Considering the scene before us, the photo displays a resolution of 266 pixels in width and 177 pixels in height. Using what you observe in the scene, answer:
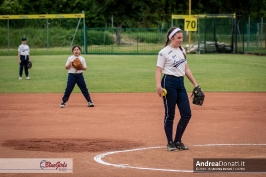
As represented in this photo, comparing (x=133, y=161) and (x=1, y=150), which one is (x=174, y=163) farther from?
(x=1, y=150)

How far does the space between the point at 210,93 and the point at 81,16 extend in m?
29.5

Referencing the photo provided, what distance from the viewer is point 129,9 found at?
7112 cm

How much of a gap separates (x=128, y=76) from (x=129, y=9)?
42.7 meters

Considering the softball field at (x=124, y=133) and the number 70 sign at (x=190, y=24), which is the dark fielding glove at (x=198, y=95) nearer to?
the softball field at (x=124, y=133)

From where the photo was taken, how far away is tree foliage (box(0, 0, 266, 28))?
70625 millimetres

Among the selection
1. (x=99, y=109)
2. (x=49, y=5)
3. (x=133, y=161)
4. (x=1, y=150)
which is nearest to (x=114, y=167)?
(x=133, y=161)

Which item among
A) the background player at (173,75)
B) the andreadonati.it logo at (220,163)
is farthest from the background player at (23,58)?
the andreadonati.it logo at (220,163)

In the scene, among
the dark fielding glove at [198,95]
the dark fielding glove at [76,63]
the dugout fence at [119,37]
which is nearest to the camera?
the dark fielding glove at [198,95]

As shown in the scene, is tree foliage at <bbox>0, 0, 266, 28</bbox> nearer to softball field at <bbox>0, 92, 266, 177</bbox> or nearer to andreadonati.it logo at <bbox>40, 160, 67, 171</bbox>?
softball field at <bbox>0, 92, 266, 177</bbox>

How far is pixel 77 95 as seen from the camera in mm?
21969

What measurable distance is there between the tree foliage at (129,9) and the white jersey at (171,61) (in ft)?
190

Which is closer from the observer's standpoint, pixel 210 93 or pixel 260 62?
pixel 210 93

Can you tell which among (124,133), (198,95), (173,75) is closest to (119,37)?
(124,133)

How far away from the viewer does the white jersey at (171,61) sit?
1052 centimetres
